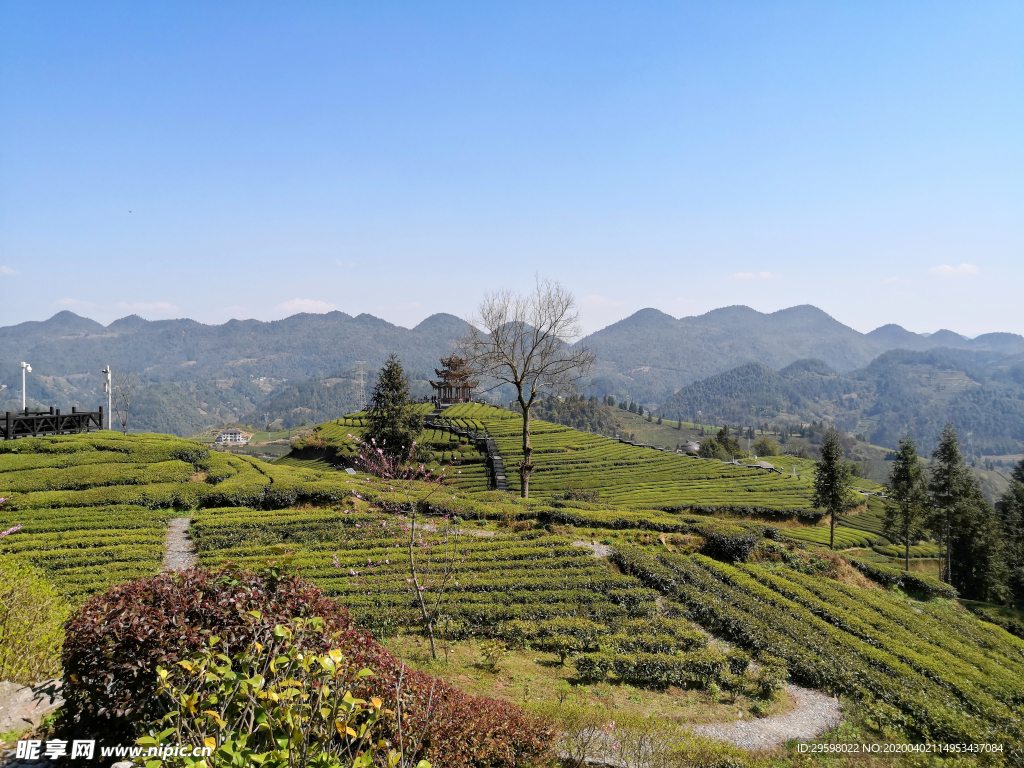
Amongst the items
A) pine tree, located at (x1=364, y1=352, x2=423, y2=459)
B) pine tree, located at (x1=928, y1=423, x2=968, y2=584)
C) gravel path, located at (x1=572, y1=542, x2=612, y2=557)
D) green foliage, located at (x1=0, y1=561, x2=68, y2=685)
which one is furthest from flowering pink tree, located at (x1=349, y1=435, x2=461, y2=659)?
pine tree, located at (x1=928, y1=423, x2=968, y2=584)

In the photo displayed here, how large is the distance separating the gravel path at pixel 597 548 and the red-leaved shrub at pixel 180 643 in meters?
13.8

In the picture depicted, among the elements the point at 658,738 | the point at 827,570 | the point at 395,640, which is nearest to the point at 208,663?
the point at 658,738

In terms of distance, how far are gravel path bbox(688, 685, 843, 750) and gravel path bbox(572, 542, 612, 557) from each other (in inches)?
329

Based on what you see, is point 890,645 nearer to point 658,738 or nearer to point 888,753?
point 888,753

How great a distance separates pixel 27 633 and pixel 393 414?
2774 cm

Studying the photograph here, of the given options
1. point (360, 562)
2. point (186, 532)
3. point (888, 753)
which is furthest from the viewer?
point (186, 532)

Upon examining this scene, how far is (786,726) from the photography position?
35.8 feet

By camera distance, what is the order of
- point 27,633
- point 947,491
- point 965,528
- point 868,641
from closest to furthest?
point 27,633, point 868,641, point 947,491, point 965,528

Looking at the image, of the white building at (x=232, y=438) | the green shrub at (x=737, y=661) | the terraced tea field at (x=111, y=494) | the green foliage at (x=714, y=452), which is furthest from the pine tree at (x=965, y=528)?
the white building at (x=232, y=438)

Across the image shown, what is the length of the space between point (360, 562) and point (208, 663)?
1388 centimetres

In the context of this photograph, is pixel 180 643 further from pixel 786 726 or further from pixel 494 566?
pixel 494 566

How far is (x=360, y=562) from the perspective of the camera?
57.9 feet

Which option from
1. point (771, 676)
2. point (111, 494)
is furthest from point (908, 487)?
point (111, 494)

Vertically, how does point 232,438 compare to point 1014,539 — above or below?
below
